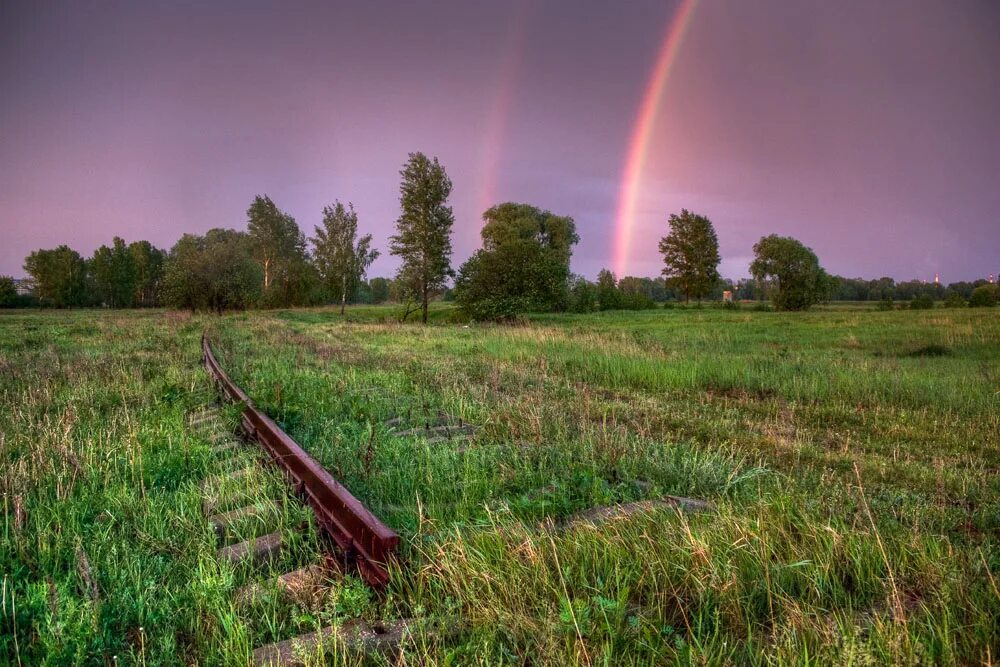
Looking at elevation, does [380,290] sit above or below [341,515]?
above

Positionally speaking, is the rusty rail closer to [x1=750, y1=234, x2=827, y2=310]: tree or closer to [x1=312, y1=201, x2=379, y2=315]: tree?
[x1=312, y1=201, x2=379, y2=315]: tree

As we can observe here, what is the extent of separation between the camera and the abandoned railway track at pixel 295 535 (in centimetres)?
215

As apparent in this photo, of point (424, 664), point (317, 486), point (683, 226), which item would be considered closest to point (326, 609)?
point (424, 664)

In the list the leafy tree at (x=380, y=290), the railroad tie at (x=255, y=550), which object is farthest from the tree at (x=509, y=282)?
the leafy tree at (x=380, y=290)

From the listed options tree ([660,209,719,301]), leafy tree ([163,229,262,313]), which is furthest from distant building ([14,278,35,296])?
tree ([660,209,719,301])

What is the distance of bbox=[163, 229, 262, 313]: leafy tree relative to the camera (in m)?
46.7

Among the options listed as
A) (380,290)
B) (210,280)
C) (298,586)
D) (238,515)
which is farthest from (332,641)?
(380,290)

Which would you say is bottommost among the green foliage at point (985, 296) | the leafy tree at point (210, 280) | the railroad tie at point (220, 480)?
the railroad tie at point (220, 480)

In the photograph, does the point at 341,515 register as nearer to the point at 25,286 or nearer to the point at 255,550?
the point at 255,550

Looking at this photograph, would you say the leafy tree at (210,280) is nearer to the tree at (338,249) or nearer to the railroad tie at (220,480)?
the tree at (338,249)

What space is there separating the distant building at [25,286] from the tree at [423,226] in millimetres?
87991

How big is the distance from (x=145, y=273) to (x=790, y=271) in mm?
108851

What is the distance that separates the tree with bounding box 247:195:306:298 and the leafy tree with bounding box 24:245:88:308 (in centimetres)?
4170

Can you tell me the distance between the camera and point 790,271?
2997 inches
